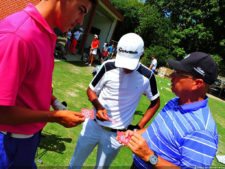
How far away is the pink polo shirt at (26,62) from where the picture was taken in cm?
212

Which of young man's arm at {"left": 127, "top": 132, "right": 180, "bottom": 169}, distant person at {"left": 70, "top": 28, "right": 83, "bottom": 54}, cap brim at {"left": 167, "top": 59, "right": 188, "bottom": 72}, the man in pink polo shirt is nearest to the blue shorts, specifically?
the man in pink polo shirt

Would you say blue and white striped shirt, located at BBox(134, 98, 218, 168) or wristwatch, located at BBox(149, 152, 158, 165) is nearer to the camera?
blue and white striped shirt, located at BBox(134, 98, 218, 168)

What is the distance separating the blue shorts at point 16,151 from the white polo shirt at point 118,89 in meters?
1.71

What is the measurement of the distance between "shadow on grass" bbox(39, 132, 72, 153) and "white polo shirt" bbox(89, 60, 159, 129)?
202 cm

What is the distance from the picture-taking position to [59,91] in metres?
10.5

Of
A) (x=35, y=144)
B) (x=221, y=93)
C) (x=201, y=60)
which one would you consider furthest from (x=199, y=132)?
(x=221, y=93)

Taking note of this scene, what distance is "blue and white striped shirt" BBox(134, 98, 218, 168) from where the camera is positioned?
277 centimetres

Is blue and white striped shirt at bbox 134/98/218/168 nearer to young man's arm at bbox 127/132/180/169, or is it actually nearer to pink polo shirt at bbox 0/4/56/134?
young man's arm at bbox 127/132/180/169

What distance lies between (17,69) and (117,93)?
2.32 metres

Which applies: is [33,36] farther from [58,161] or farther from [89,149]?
[58,161]

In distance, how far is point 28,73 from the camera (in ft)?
7.67

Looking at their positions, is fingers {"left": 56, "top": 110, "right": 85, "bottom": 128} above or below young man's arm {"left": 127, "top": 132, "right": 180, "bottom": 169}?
above

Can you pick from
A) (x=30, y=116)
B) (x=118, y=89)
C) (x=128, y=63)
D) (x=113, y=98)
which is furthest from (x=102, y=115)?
(x=30, y=116)

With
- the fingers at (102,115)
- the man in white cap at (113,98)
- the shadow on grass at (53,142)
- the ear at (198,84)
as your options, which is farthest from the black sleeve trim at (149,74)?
the shadow on grass at (53,142)
